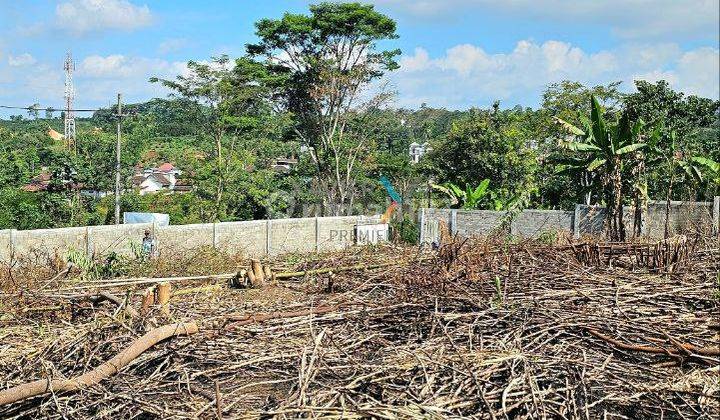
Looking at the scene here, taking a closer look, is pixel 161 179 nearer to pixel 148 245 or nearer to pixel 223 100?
pixel 223 100

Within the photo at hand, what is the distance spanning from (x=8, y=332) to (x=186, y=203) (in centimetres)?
1849

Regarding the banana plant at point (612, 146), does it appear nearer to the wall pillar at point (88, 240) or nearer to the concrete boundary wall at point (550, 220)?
the concrete boundary wall at point (550, 220)

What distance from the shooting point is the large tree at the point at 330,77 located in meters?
25.0

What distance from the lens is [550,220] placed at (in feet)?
60.4

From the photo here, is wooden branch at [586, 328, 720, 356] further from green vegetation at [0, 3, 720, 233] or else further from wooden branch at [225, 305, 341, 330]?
green vegetation at [0, 3, 720, 233]

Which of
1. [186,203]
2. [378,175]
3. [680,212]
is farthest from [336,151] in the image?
[680,212]

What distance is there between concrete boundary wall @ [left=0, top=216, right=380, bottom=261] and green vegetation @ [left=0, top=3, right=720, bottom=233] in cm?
236

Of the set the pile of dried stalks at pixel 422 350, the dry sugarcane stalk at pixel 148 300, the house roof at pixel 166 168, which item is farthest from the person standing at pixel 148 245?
the house roof at pixel 166 168

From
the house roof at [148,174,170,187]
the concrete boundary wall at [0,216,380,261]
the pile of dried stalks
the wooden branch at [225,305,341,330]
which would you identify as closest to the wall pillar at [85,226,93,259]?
the concrete boundary wall at [0,216,380,261]

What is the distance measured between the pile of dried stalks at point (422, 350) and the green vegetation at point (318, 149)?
12750mm

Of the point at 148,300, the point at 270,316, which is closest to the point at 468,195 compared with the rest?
the point at 148,300

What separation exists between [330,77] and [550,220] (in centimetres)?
1069

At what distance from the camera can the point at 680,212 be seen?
16391 mm

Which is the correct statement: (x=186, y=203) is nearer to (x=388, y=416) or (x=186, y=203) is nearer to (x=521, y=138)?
(x=521, y=138)
